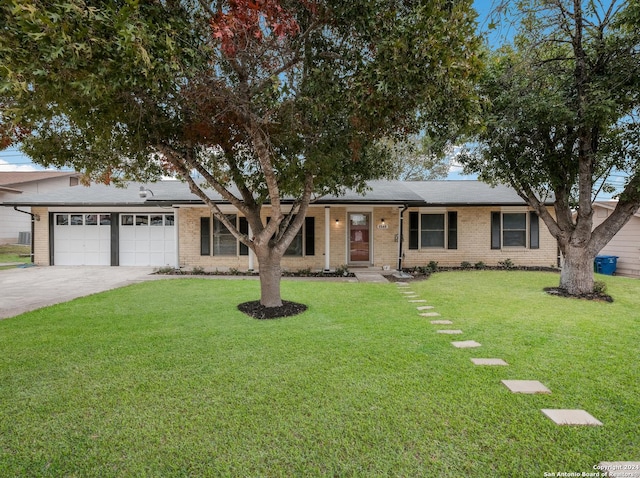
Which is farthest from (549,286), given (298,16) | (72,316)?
(72,316)

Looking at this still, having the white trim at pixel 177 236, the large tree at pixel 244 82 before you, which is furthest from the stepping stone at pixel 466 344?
the white trim at pixel 177 236

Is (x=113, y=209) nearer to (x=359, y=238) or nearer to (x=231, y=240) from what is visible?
(x=231, y=240)

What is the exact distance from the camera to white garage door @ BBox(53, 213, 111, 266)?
47.0ft

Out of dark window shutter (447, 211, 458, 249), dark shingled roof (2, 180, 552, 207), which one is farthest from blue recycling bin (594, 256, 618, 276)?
dark window shutter (447, 211, 458, 249)

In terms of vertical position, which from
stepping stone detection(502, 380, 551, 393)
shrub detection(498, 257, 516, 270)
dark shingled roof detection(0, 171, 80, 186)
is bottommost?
stepping stone detection(502, 380, 551, 393)

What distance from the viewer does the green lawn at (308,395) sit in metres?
2.36

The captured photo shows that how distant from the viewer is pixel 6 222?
2138 centimetres

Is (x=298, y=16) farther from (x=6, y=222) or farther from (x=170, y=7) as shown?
(x=6, y=222)

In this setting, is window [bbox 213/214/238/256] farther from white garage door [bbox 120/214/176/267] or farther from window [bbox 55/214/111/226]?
window [bbox 55/214/111/226]

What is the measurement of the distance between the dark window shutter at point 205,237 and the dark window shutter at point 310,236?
148 inches

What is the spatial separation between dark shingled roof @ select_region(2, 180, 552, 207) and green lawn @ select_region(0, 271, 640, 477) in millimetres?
6563

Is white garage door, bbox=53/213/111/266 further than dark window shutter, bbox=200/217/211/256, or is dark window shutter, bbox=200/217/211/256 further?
white garage door, bbox=53/213/111/266

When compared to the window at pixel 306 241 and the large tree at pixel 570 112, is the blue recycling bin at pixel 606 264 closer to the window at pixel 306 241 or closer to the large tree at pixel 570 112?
the large tree at pixel 570 112

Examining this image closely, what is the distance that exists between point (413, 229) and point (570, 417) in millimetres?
11150
